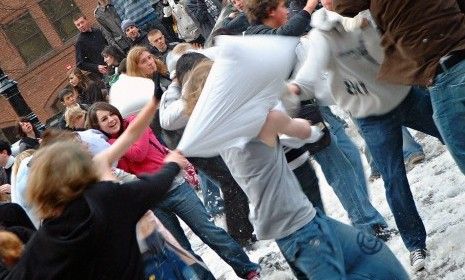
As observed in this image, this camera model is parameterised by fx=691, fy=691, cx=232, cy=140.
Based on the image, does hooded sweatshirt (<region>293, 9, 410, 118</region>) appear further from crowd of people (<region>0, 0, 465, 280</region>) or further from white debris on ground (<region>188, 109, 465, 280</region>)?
white debris on ground (<region>188, 109, 465, 280</region>)

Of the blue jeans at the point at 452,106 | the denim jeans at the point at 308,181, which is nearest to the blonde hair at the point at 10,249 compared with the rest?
the denim jeans at the point at 308,181

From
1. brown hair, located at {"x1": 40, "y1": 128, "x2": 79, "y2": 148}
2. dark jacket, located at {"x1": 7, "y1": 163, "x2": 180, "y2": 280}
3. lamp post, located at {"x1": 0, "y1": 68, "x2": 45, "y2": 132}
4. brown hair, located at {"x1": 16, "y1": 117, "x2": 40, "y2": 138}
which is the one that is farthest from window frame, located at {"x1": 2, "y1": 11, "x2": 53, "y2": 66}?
dark jacket, located at {"x1": 7, "y1": 163, "x2": 180, "y2": 280}

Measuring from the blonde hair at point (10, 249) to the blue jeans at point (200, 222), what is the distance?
1.68 metres

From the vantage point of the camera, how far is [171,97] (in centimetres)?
506

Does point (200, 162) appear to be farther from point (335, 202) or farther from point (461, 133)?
point (461, 133)

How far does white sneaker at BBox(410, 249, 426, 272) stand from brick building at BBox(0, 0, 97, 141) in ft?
79.4

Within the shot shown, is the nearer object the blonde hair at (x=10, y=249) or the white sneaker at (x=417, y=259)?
the blonde hair at (x=10, y=249)

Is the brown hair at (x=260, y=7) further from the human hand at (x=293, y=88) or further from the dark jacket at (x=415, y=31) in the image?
the human hand at (x=293, y=88)

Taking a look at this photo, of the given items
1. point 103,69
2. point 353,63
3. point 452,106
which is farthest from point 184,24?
point 452,106

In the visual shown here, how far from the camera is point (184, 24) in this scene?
34.9 ft

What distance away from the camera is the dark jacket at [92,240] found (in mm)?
2666

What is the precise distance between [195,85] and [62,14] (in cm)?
2516

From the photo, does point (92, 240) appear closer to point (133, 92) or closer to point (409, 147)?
point (133, 92)

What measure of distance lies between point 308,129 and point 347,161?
5.14 feet
